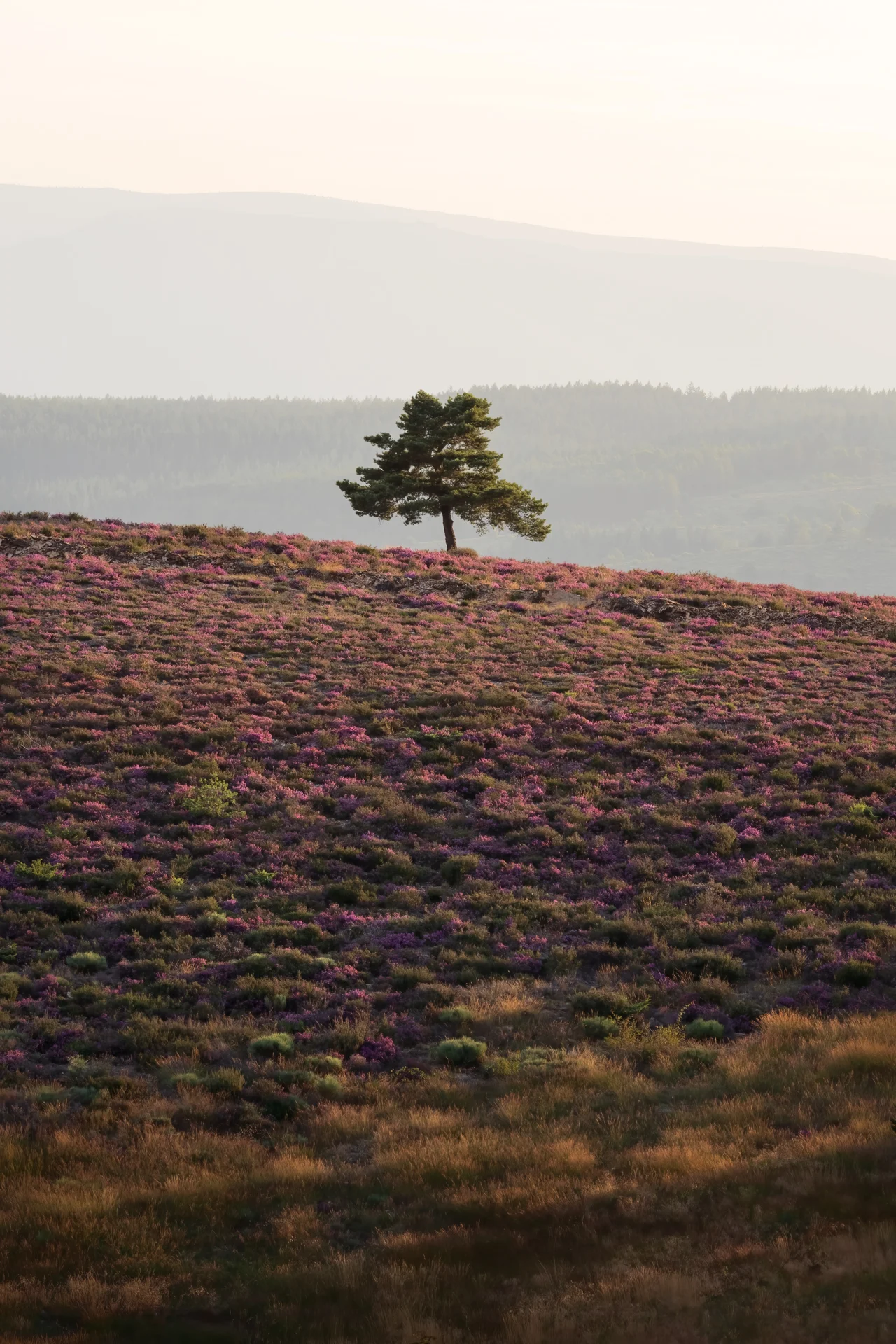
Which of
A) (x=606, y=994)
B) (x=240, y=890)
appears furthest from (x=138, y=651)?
(x=606, y=994)

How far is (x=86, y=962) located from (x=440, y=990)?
Answer: 531 cm

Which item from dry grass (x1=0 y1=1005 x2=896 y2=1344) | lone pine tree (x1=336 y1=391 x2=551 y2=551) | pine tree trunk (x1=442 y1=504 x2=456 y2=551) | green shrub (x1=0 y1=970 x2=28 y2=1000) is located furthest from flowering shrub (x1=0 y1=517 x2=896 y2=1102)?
pine tree trunk (x1=442 y1=504 x2=456 y2=551)

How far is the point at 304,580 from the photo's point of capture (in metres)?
46.1

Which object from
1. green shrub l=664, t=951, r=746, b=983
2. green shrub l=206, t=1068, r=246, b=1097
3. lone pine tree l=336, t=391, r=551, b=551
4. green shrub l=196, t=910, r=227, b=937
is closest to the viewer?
green shrub l=206, t=1068, r=246, b=1097

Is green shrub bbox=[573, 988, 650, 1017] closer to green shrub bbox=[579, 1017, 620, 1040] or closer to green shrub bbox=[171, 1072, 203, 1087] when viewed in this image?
green shrub bbox=[579, 1017, 620, 1040]

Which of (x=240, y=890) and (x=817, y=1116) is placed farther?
(x=240, y=890)

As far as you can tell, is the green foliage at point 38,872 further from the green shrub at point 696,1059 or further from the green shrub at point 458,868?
the green shrub at point 696,1059

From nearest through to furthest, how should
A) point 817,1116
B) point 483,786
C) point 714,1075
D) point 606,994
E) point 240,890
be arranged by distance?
point 817,1116 → point 714,1075 → point 606,994 → point 240,890 → point 483,786

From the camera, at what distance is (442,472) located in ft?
181

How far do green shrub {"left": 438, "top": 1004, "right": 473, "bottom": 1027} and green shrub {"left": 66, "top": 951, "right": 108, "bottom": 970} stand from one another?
17.3 ft

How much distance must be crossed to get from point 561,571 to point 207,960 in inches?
1446

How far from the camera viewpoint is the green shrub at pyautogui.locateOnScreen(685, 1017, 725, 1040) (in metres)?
14.7

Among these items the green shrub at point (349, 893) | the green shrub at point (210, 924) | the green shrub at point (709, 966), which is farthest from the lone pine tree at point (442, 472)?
the green shrub at point (709, 966)

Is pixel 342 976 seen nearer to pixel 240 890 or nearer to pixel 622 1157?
pixel 240 890
